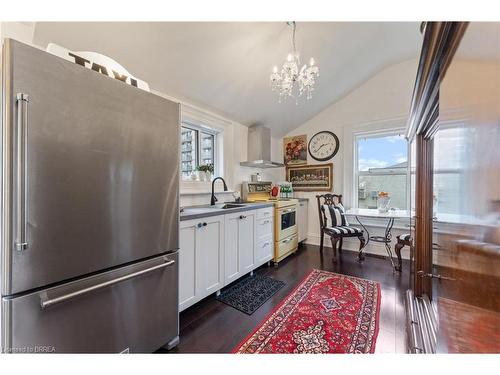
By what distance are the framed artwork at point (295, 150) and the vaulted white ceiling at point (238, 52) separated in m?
0.70

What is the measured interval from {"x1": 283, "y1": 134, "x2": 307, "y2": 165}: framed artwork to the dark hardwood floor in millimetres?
2145

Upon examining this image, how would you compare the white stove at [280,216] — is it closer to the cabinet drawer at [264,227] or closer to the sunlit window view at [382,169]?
the cabinet drawer at [264,227]

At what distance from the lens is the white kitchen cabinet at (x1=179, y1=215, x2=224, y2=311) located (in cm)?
175

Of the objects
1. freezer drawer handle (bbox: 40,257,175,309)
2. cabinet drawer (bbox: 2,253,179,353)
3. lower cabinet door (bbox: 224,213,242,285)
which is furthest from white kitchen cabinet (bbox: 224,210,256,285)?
freezer drawer handle (bbox: 40,257,175,309)

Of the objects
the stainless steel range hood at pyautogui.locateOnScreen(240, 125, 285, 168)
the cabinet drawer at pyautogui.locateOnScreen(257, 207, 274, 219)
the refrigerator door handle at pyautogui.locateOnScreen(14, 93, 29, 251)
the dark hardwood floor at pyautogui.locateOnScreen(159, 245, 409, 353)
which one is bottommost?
the dark hardwood floor at pyautogui.locateOnScreen(159, 245, 409, 353)

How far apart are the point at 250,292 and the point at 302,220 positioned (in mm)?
2030

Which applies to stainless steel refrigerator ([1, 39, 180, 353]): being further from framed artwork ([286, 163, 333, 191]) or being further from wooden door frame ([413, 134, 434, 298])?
framed artwork ([286, 163, 333, 191])

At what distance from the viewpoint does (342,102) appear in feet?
12.7

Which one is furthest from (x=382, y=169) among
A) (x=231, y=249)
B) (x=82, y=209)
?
(x=82, y=209)

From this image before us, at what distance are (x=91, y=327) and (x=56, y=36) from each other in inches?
77.1

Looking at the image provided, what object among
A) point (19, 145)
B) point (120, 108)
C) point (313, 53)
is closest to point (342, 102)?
point (313, 53)

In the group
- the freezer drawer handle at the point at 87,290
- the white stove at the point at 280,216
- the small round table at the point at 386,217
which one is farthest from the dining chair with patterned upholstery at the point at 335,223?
the freezer drawer handle at the point at 87,290

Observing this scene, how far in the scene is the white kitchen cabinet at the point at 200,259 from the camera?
5.74 ft
